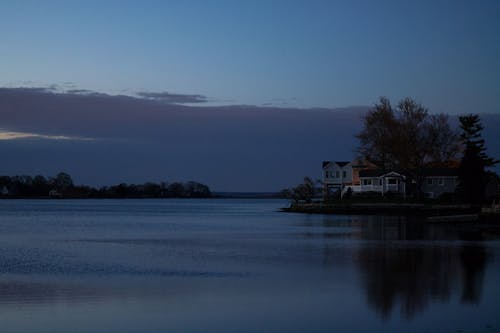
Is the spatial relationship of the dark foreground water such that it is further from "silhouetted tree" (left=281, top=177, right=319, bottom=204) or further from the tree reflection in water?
"silhouetted tree" (left=281, top=177, right=319, bottom=204)

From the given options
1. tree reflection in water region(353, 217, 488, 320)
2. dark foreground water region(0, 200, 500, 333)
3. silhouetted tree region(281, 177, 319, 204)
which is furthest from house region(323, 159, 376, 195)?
dark foreground water region(0, 200, 500, 333)

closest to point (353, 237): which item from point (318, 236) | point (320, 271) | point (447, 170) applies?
point (318, 236)

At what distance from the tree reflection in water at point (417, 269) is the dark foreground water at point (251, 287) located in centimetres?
5

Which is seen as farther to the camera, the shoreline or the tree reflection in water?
the shoreline

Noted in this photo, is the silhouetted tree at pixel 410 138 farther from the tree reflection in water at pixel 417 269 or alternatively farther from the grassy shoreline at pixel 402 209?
the tree reflection in water at pixel 417 269

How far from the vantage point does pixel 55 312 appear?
14867mm

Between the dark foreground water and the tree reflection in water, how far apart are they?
0.05 metres

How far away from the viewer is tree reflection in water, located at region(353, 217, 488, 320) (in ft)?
56.1

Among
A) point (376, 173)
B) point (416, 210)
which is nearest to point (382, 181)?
point (376, 173)

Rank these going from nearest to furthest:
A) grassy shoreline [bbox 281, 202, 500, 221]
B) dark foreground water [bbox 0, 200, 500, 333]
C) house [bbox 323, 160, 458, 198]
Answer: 1. dark foreground water [bbox 0, 200, 500, 333]
2. grassy shoreline [bbox 281, 202, 500, 221]
3. house [bbox 323, 160, 458, 198]

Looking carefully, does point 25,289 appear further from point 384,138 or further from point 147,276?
point 384,138

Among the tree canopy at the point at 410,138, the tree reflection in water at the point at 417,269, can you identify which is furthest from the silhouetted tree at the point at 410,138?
the tree reflection in water at the point at 417,269

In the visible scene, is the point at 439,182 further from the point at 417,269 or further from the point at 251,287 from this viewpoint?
the point at 251,287

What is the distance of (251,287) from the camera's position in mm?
19328
